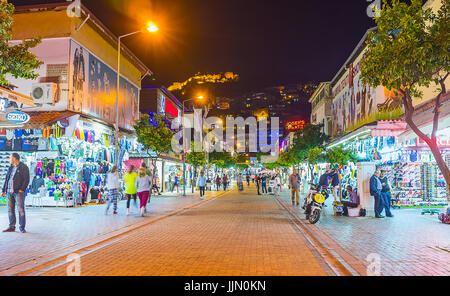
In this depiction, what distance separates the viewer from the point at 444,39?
337 inches

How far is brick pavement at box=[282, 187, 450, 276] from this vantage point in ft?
22.7

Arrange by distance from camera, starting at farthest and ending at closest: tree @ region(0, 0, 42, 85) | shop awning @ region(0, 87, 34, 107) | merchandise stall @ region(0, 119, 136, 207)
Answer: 1. merchandise stall @ region(0, 119, 136, 207)
2. shop awning @ region(0, 87, 34, 107)
3. tree @ region(0, 0, 42, 85)

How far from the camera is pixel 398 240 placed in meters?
9.74

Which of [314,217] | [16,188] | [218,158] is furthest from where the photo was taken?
[218,158]

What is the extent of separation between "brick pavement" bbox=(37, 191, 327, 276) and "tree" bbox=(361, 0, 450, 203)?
430 centimetres

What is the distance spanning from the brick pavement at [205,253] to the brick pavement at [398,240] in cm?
112

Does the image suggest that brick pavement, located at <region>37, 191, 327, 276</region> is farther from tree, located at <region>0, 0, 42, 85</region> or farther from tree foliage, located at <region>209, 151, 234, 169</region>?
tree foliage, located at <region>209, 151, 234, 169</region>

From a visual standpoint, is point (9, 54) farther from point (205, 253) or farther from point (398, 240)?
point (398, 240)

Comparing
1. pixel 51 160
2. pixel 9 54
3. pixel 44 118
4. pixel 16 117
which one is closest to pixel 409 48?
pixel 9 54

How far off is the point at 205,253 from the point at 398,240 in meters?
4.82

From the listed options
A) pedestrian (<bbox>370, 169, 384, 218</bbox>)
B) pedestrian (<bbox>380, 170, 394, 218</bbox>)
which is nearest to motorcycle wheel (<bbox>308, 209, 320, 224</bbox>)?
pedestrian (<bbox>370, 169, 384, 218</bbox>)

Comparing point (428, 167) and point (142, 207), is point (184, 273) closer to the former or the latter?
point (142, 207)

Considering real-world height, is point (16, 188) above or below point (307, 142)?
below
